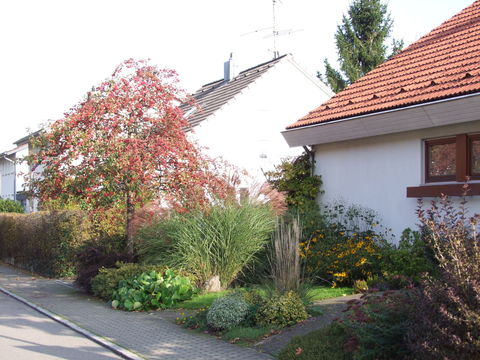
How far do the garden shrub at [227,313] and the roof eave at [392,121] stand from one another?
4.85 m

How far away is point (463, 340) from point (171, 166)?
27.3 feet

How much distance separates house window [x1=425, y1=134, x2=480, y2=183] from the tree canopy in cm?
1814

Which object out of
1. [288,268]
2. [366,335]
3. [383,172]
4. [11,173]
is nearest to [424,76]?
[383,172]

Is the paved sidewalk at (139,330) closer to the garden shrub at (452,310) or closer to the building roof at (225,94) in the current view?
the garden shrub at (452,310)

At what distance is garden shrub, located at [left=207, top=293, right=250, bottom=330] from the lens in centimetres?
848

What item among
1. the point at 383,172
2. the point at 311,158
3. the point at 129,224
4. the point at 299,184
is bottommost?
the point at 129,224

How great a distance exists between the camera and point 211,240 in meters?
11.8

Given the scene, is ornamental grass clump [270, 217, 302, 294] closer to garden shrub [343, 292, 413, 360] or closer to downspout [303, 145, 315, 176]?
garden shrub [343, 292, 413, 360]

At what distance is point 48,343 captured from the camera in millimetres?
8273

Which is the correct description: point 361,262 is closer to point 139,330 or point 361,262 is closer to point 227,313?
point 227,313

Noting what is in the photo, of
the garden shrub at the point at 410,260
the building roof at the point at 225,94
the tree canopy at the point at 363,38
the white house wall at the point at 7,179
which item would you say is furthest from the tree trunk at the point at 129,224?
the white house wall at the point at 7,179

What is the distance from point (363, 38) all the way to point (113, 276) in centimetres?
Result: 2161

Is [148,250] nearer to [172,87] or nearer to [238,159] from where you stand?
[172,87]

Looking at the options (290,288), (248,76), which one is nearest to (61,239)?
(290,288)
